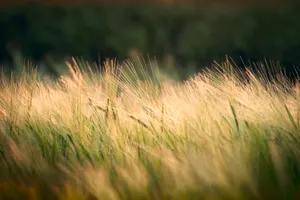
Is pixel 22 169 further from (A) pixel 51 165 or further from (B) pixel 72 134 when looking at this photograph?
(B) pixel 72 134

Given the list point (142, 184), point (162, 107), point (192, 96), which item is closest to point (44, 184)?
point (142, 184)

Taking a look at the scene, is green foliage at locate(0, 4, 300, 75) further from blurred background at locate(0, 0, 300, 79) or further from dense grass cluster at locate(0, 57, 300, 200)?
dense grass cluster at locate(0, 57, 300, 200)

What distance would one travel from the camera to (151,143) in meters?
1.57

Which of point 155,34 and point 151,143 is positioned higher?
point 155,34

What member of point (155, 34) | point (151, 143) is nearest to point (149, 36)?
point (155, 34)

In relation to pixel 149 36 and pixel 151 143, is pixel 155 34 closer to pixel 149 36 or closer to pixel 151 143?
pixel 149 36

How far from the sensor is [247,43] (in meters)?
4.80

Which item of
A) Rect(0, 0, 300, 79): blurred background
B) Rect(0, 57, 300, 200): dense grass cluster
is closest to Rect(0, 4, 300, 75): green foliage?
A: Rect(0, 0, 300, 79): blurred background

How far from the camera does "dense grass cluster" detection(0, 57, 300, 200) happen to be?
47.5 inches

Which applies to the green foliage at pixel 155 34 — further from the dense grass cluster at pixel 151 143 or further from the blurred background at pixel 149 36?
the dense grass cluster at pixel 151 143

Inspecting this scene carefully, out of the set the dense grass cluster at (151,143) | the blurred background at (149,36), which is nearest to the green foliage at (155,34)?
the blurred background at (149,36)

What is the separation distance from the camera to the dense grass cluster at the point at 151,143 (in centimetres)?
121

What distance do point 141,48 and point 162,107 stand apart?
3299mm

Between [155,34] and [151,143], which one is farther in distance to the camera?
[155,34]
